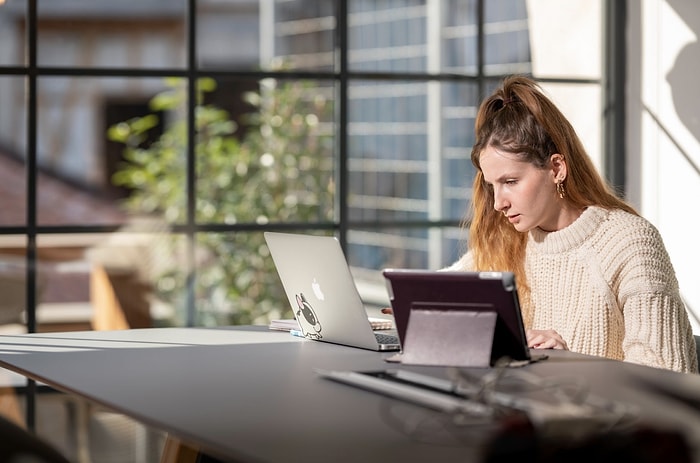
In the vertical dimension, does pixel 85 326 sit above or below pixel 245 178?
below

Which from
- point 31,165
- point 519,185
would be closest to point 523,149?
point 519,185

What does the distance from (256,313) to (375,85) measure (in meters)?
1.02

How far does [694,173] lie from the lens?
4.56 meters

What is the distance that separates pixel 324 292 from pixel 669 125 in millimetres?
2567

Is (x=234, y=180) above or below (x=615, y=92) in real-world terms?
below

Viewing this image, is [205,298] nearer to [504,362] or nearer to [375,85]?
[375,85]

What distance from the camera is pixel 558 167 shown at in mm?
2873

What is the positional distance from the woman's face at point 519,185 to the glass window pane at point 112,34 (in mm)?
1771

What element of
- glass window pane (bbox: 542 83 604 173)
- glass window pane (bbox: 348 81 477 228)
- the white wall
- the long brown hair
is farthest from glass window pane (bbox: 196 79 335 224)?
the long brown hair

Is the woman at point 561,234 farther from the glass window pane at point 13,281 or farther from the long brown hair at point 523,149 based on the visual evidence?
the glass window pane at point 13,281

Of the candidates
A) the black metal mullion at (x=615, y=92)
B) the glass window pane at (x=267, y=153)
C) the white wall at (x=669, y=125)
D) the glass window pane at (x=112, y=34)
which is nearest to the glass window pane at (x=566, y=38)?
the black metal mullion at (x=615, y=92)

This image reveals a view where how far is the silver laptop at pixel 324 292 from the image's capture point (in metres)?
2.45

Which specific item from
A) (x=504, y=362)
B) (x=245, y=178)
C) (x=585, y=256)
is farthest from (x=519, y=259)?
(x=245, y=178)

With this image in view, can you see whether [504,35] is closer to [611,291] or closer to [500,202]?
[500,202]
